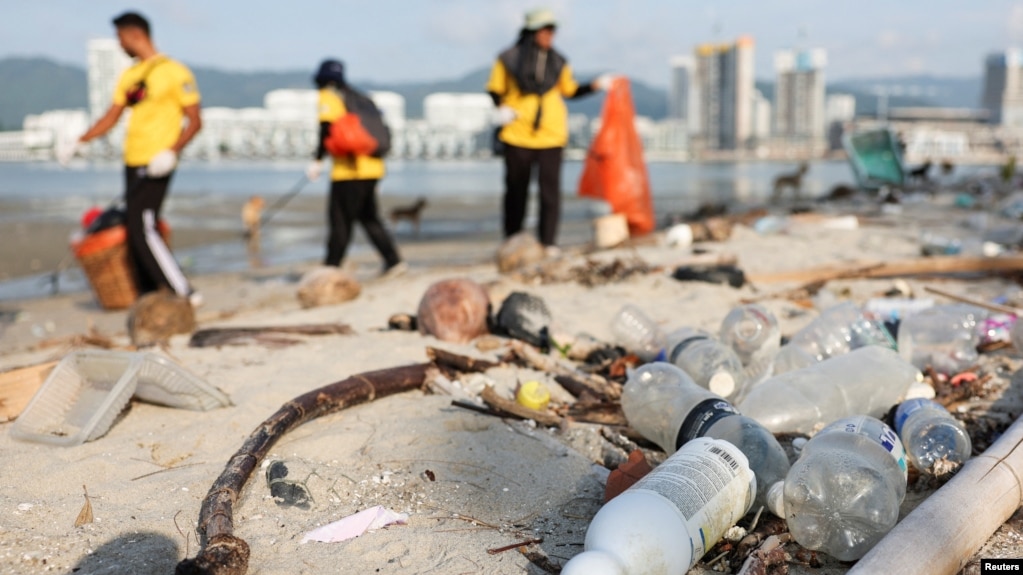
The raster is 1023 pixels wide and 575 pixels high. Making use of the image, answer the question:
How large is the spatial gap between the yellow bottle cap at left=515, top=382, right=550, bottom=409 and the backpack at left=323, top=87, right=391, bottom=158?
3.60 metres

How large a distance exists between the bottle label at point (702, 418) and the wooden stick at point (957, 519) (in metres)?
0.57

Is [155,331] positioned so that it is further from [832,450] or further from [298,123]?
[298,123]

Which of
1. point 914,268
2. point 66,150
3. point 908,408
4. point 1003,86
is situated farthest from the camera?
point 1003,86

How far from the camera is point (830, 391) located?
2.52 metres

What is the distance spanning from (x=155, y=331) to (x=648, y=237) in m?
4.35

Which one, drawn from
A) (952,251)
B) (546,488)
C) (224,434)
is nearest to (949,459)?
(546,488)

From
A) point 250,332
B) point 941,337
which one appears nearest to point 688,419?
point 941,337

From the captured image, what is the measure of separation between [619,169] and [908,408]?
4890 millimetres

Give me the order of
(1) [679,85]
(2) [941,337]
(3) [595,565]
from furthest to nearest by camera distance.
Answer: (1) [679,85], (2) [941,337], (3) [595,565]

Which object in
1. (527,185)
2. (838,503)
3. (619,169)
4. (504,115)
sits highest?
(504,115)

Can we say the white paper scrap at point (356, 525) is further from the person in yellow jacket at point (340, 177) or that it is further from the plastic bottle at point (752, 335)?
the person in yellow jacket at point (340, 177)

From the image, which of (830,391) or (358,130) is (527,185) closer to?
(358,130)

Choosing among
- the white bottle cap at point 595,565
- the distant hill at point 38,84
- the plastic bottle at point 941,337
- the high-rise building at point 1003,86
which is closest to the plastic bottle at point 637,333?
the plastic bottle at point 941,337

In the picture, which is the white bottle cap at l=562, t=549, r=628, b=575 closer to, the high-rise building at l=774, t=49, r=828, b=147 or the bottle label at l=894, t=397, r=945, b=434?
the bottle label at l=894, t=397, r=945, b=434
